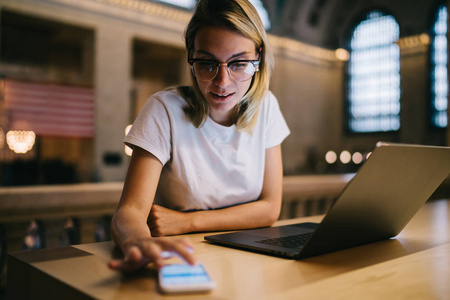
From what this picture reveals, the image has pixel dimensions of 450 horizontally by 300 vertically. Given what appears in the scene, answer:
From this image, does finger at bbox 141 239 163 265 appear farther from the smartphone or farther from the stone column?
the stone column

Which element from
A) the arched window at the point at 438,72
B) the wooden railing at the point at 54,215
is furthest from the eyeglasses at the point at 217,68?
the arched window at the point at 438,72

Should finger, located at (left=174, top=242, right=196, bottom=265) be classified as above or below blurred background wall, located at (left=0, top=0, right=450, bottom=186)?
below

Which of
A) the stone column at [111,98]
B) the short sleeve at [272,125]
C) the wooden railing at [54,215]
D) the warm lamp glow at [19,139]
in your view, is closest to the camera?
the short sleeve at [272,125]

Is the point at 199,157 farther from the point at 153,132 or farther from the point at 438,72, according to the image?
the point at 438,72

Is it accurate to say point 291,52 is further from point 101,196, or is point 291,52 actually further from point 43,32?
point 101,196

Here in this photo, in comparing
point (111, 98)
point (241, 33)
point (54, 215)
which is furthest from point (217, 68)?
point (111, 98)

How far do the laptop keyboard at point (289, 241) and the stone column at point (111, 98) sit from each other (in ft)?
26.5

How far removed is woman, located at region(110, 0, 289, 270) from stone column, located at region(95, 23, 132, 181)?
760cm

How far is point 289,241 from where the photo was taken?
995 millimetres

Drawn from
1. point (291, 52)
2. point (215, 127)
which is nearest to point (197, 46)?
point (215, 127)

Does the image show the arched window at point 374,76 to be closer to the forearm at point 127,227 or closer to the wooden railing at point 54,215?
the wooden railing at point 54,215

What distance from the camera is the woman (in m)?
1.21

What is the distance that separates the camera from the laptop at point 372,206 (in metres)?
0.77

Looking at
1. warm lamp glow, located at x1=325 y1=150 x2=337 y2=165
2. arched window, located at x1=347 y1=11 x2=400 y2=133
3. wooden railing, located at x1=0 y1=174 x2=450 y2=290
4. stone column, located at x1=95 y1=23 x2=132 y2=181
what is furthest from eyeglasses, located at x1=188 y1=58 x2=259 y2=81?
warm lamp glow, located at x1=325 y1=150 x2=337 y2=165
